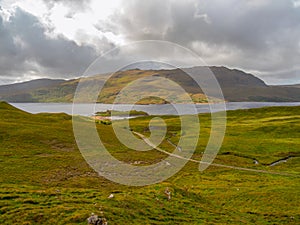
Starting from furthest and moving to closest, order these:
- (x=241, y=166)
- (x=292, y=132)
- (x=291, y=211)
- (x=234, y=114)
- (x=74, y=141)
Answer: (x=234, y=114) → (x=292, y=132) → (x=74, y=141) → (x=241, y=166) → (x=291, y=211)

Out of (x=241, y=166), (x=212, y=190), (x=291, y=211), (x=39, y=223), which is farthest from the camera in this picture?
(x=241, y=166)

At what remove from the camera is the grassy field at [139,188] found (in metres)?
23.2

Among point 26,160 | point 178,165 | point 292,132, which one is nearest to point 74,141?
point 26,160

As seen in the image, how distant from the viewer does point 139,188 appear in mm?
38250

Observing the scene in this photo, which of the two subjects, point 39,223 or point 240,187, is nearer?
point 39,223

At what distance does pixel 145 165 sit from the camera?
5575cm

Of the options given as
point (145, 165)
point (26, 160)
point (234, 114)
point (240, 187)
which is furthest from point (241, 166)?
point (234, 114)

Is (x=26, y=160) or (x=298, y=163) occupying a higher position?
(x=26, y=160)

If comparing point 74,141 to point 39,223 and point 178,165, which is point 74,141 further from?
point 39,223

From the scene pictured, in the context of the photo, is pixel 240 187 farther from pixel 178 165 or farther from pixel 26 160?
pixel 26 160

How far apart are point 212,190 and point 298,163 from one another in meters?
31.5

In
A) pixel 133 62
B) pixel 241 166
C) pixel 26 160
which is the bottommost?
pixel 241 166

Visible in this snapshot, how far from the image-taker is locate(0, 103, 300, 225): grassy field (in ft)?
76.1

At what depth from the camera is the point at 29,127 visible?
243 ft
